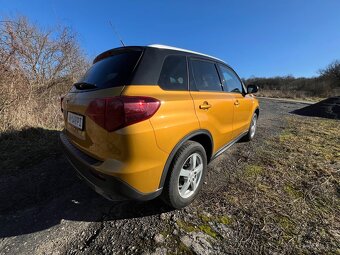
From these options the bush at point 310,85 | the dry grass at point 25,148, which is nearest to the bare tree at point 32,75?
the dry grass at point 25,148

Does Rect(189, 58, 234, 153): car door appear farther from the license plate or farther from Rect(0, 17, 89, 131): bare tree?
Rect(0, 17, 89, 131): bare tree

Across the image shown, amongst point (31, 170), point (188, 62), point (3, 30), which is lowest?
point (31, 170)

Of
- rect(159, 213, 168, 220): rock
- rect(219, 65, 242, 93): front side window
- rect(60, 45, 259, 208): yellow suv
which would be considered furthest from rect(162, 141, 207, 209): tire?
rect(219, 65, 242, 93): front side window

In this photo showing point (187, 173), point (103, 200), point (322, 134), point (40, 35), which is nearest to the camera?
point (187, 173)

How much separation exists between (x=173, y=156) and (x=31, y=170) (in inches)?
104

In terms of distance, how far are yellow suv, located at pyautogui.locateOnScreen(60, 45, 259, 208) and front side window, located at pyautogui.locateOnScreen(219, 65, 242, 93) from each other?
741mm

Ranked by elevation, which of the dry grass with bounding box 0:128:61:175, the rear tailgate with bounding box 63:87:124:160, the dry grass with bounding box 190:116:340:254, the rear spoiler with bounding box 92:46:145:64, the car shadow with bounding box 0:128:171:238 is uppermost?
the rear spoiler with bounding box 92:46:145:64

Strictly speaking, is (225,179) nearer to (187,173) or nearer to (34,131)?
(187,173)

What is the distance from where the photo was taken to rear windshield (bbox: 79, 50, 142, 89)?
200 cm

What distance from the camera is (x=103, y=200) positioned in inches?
106

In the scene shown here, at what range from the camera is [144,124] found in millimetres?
1827

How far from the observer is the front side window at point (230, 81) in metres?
3.55

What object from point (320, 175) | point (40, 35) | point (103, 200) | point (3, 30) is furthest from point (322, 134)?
point (40, 35)

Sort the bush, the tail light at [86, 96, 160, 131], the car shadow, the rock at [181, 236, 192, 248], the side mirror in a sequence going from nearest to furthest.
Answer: the tail light at [86, 96, 160, 131] → the rock at [181, 236, 192, 248] → the car shadow → the side mirror → the bush
